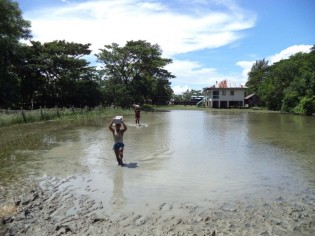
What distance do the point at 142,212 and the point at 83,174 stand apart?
363 centimetres

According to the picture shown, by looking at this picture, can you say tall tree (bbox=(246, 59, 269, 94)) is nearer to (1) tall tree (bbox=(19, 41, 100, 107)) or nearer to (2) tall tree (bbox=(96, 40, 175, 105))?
(2) tall tree (bbox=(96, 40, 175, 105))

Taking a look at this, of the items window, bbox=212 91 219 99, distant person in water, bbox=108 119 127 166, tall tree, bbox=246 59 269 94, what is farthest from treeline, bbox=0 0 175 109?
tall tree, bbox=246 59 269 94

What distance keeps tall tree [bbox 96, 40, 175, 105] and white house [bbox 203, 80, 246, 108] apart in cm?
1763

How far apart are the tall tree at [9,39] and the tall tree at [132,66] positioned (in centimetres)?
2163

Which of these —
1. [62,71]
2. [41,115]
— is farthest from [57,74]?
[41,115]

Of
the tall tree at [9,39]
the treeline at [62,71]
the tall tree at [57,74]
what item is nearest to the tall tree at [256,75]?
the treeline at [62,71]

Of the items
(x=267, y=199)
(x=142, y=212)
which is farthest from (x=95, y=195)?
(x=267, y=199)

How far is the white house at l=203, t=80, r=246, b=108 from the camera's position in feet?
250

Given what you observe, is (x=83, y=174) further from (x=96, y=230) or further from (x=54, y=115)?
(x=54, y=115)

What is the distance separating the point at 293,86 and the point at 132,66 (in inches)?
1066

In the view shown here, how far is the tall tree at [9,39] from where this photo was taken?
3117 cm

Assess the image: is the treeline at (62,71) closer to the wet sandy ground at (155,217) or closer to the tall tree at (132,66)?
the tall tree at (132,66)

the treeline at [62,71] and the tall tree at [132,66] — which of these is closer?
the treeline at [62,71]

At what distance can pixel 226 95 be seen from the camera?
7688 centimetres
